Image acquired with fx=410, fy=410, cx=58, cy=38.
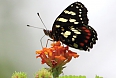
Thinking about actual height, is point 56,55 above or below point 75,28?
below

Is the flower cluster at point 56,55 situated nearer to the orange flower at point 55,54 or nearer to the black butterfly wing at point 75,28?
the orange flower at point 55,54

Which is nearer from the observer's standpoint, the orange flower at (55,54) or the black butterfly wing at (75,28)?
the orange flower at (55,54)

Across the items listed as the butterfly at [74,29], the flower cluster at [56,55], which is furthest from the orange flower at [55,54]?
the butterfly at [74,29]

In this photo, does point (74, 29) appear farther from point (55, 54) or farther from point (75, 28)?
point (55, 54)

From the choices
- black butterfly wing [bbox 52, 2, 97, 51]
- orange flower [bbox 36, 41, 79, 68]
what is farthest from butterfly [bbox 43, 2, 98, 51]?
orange flower [bbox 36, 41, 79, 68]

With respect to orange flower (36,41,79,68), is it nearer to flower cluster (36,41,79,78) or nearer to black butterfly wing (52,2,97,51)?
flower cluster (36,41,79,78)

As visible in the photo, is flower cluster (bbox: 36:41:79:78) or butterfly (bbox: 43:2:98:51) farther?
butterfly (bbox: 43:2:98:51)

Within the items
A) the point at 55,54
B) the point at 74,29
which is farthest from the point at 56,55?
the point at 74,29
